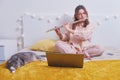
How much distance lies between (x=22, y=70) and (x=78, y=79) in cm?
36

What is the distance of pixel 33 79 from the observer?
1336 mm

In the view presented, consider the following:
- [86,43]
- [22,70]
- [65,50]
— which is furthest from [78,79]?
[86,43]

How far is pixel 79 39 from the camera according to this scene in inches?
85.9

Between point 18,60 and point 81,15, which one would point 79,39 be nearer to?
point 81,15

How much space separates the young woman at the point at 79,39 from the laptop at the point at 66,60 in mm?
528

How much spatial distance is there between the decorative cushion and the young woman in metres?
0.55

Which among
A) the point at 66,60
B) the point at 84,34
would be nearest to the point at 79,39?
the point at 84,34

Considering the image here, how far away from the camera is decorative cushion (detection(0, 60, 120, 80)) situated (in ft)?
4.35

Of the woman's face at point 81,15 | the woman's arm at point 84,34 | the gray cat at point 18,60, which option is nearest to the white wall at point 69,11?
the woman's face at point 81,15

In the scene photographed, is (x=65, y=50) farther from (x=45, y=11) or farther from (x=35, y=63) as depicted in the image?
(x=45, y=11)

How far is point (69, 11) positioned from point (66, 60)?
1346 mm

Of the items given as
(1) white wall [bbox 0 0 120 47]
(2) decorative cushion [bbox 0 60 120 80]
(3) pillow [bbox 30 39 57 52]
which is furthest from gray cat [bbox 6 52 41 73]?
(1) white wall [bbox 0 0 120 47]

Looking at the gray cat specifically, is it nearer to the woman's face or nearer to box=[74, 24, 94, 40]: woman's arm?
box=[74, 24, 94, 40]: woman's arm

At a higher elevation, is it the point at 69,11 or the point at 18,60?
the point at 69,11
